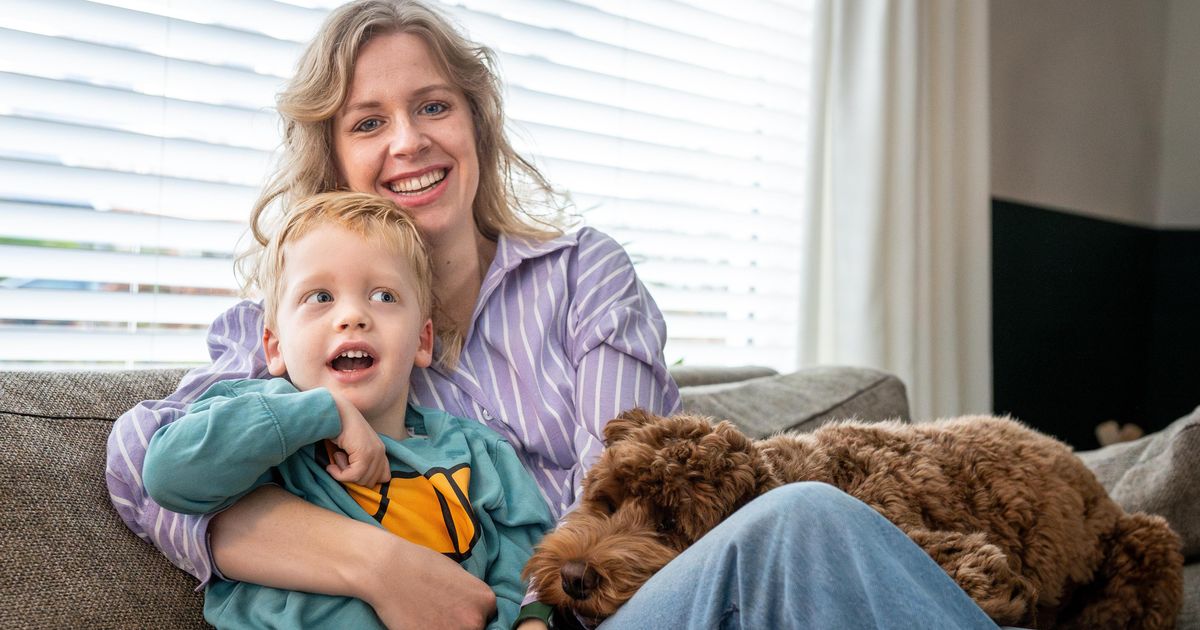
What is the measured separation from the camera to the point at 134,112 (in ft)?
6.51

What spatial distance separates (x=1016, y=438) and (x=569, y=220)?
87 cm

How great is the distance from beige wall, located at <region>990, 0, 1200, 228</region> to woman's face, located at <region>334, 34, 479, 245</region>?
3146mm

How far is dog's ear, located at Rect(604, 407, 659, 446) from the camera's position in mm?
1352

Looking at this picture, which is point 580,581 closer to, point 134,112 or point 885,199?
point 134,112

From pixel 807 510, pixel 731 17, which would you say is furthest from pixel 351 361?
pixel 731 17

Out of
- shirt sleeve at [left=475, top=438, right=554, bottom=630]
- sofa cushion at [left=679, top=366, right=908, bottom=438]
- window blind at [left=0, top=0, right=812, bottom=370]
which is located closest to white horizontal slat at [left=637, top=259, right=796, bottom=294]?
window blind at [left=0, top=0, right=812, bottom=370]

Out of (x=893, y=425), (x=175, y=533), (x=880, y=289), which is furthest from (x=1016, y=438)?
(x=880, y=289)

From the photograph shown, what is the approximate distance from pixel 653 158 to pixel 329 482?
1941 millimetres

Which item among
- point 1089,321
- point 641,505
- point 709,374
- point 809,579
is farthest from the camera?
point 1089,321

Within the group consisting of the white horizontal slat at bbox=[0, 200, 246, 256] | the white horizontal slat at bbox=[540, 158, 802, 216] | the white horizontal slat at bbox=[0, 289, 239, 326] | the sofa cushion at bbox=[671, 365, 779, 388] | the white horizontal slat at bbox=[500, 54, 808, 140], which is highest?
the white horizontal slat at bbox=[500, 54, 808, 140]

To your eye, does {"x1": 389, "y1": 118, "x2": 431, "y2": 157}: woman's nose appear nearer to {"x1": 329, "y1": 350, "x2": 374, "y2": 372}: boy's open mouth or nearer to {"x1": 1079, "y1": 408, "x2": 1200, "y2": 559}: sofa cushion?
{"x1": 329, "y1": 350, "x2": 374, "y2": 372}: boy's open mouth

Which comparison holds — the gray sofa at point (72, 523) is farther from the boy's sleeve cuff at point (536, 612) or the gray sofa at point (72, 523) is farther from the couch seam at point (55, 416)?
the boy's sleeve cuff at point (536, 612)

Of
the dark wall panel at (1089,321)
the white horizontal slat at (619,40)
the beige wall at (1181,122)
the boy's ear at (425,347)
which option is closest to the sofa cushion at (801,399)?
the boy's ear at (425,347)

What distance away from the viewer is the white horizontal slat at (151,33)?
1.86 m
